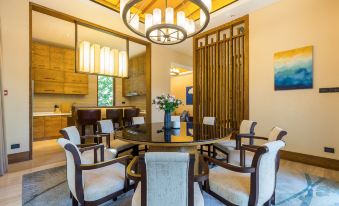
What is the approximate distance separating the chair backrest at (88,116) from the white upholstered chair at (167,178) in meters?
3.15

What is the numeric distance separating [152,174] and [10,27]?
3.88 metres

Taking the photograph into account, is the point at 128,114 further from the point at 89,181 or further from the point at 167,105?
the point at 89,181

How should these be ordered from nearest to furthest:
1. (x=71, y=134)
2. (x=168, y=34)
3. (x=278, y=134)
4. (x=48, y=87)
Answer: (x=278, y=134)
(x=71, y=134)
(x=168, y=34)
(x=48, y=87)

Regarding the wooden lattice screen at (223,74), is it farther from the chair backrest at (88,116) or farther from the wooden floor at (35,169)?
the chair backrest at (88,116)

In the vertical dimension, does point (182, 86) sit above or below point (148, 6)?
below

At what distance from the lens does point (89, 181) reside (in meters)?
1.48

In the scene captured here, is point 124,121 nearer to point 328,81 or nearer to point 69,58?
point 69,58

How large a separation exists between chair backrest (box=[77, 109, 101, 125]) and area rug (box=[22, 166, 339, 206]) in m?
1.22

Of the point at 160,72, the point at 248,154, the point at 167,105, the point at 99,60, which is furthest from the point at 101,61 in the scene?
the point at 248,154

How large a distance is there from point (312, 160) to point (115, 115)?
4.24 m

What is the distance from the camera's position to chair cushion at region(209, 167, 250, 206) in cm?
135

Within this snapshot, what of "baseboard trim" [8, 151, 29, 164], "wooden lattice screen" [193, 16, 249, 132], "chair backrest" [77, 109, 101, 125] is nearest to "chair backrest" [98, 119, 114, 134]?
"chair backrest" [77, 109, 101, 125]

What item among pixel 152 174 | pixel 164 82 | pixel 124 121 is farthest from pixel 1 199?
pixel 164 82

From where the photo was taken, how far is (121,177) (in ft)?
5.22
